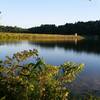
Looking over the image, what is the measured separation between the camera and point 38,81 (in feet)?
26.1

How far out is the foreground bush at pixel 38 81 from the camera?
781 centimetres

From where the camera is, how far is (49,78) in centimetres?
797

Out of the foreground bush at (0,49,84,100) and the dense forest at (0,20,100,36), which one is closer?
the foreground bush at (0,49,84,100)

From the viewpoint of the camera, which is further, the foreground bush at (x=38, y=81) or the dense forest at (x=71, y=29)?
the dense forest at (x=71, y=29)

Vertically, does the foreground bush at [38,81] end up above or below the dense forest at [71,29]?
above

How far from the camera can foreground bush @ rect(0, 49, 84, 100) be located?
7809 millimetres

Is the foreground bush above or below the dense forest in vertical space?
above

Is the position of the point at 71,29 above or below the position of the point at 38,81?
below

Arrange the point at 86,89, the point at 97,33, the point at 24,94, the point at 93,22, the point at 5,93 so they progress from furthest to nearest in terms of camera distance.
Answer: the point at 93,22
the point at 97,33
the point at 86,89
the point at 5,93
the point at 24,94

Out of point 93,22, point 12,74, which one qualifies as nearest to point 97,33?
point 93,22

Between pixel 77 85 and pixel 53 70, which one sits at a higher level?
pixel 53 70

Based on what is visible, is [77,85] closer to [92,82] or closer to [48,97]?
[92,82]

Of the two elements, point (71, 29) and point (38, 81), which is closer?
point (38, 81)

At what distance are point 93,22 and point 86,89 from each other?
121m
